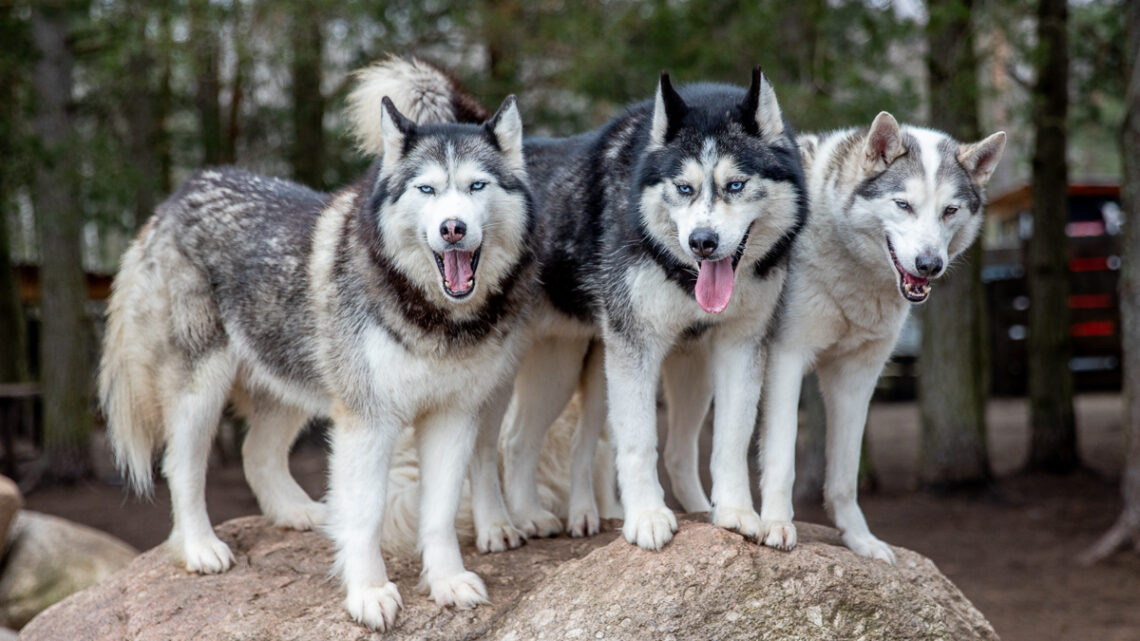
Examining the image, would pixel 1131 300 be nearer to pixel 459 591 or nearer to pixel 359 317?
pixel 459 591

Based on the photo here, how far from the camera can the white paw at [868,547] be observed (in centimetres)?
465

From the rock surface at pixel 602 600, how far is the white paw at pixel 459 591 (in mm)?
42

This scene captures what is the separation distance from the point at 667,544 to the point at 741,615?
425 mm

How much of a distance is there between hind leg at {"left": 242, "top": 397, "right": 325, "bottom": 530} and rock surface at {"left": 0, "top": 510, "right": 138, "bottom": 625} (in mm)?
3113

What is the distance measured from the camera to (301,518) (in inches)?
216

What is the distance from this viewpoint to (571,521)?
5.13m

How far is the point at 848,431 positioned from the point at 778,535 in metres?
0.73

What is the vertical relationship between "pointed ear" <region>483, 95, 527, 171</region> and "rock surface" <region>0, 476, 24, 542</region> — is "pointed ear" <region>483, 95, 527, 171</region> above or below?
above

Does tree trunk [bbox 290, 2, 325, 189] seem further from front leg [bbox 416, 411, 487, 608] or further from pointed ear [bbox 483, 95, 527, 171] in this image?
front leg [bbox 416, 411, 487, 608]

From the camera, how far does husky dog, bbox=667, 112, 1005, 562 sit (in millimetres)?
4203

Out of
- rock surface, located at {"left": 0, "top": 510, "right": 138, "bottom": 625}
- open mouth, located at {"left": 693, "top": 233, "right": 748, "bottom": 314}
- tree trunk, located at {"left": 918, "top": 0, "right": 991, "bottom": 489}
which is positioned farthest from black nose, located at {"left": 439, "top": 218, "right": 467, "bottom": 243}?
tree trunk, located at {"left": 918, "top": 0, "right": 991, "bottom": 489}

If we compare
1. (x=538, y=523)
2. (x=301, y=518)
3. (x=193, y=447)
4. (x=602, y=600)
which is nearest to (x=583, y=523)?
(x=538, y=523)

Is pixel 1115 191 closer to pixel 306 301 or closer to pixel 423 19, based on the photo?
pixel 423 19

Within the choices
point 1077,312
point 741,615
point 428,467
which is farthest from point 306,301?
point 1077,312
